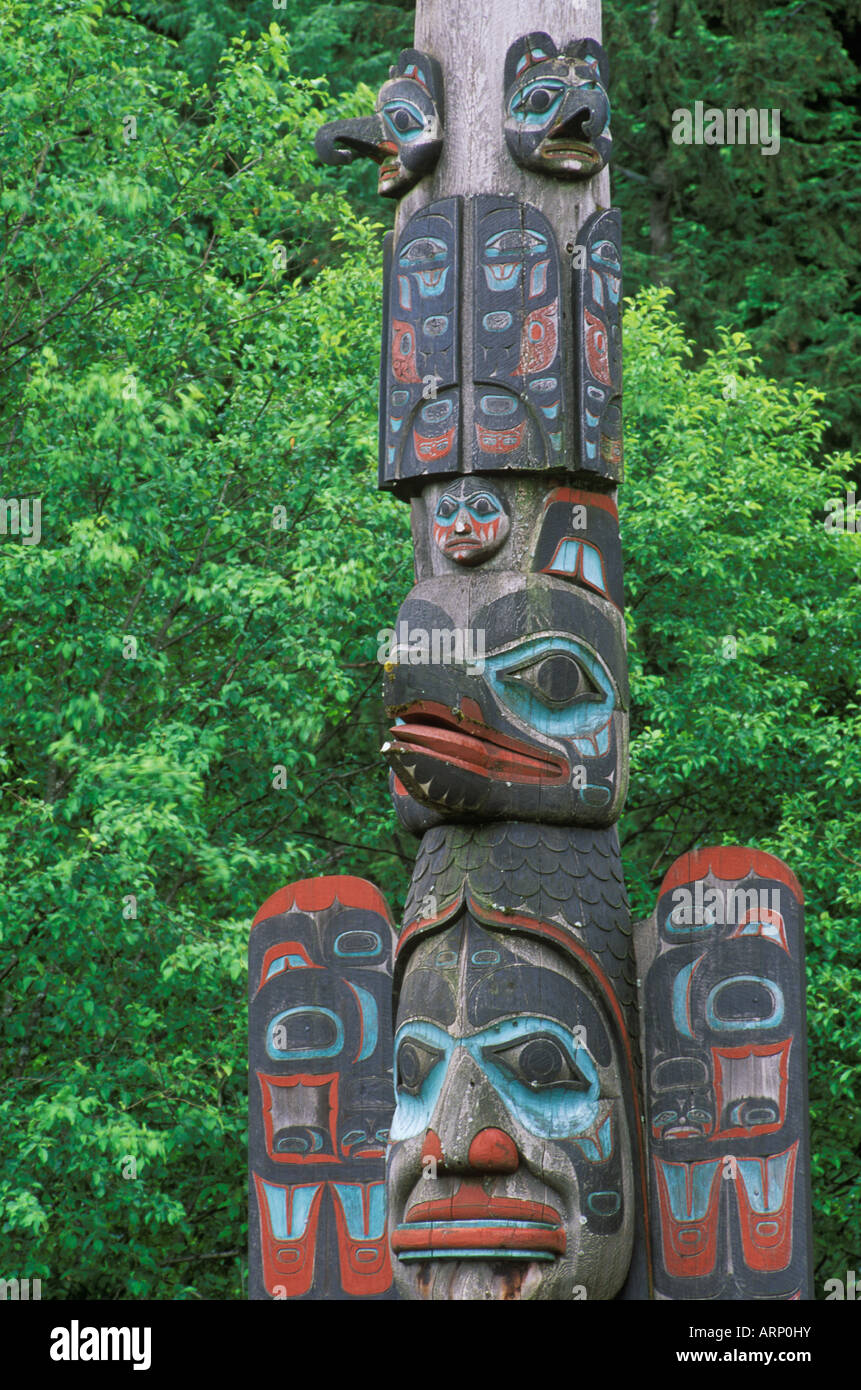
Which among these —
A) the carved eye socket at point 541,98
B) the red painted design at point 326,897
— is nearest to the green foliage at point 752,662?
the red painted design at point 326,897

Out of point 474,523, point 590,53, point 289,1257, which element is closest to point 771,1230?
point 289,1257

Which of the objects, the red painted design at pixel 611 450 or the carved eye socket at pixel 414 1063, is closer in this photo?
the carved eye socket at pixel 414 1063

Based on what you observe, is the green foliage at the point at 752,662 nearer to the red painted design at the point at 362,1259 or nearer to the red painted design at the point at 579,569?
the red painted design at the point at 579,569

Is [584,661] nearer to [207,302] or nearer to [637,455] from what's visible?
[207,302]

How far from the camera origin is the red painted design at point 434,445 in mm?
7379

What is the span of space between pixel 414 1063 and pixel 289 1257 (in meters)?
1.21

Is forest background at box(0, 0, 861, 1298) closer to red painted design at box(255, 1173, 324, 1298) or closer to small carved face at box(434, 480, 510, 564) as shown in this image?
red painted design at box(255, 1173, 324, 1298)

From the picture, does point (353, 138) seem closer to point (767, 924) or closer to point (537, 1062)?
point (767, 924)

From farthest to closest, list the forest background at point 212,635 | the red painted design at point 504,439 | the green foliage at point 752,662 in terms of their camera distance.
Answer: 1. the green foliage at point 752,662
2. the forest background at point 212,635
3. the red painted design at point 504,439

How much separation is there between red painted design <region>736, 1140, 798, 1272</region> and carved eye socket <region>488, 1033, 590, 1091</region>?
0.78 meters

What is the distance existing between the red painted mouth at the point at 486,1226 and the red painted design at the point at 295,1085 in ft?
3.17

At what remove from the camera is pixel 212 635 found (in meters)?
12.8

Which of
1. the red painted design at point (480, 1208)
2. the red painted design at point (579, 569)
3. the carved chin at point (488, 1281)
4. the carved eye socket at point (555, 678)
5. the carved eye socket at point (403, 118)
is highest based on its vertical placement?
the carved eye socket at point (403, 118)
